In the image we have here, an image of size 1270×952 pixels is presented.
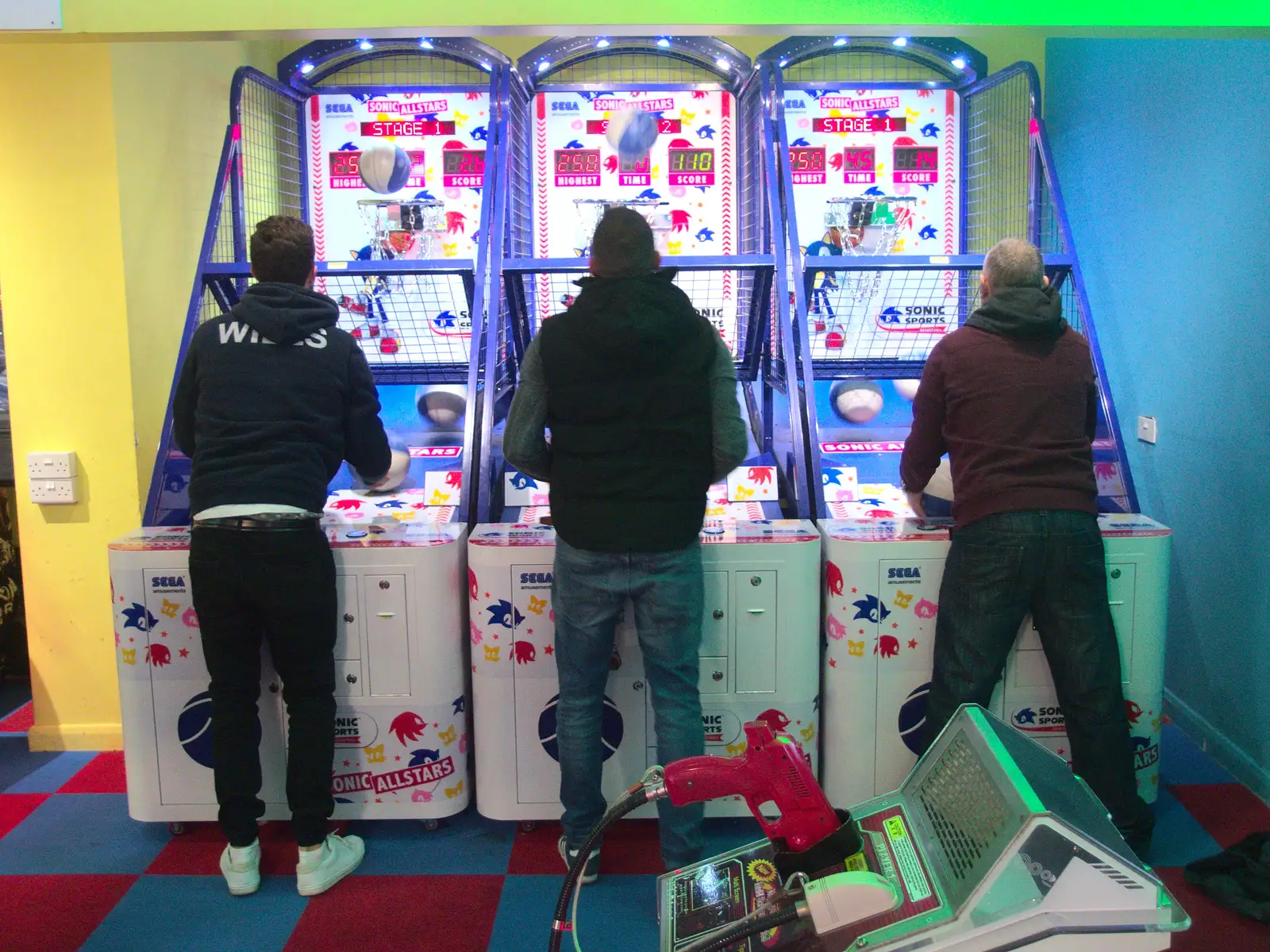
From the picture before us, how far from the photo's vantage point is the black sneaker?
8.54 feet

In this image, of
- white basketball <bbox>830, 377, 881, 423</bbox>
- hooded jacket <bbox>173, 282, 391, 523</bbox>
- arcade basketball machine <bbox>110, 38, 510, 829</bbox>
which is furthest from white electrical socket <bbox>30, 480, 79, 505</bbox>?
white basketball <bbox>830, 377, 881, 423</bbox>

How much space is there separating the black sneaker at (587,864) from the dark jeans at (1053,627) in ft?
3.13

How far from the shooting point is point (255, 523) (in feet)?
7.94

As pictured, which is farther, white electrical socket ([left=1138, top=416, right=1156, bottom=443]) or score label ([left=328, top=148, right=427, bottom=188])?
white electrical socket ([left=1138, top=416, right=1156, bottom=443])

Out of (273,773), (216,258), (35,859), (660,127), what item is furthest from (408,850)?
(660,127)

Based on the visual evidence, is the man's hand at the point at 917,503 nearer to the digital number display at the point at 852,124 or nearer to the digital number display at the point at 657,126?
the digital number display at the point at 852,124

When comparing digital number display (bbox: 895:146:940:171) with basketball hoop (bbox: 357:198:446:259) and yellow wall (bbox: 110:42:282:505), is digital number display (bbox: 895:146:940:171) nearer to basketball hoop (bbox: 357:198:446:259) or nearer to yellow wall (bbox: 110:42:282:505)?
basketball hoop (bbox: 357:198:446:259)

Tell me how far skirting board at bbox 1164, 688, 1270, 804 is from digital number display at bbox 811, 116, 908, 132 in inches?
89.1

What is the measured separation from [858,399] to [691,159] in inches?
40.5

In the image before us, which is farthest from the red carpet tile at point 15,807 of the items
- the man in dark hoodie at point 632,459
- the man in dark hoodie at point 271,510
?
the man in dark hoodie at point 632,459

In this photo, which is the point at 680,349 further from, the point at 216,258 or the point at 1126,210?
the point at 1126,210

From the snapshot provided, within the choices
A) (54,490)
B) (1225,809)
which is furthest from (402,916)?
(1225,809)

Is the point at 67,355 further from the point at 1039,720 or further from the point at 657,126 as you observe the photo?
the point at 1039,720

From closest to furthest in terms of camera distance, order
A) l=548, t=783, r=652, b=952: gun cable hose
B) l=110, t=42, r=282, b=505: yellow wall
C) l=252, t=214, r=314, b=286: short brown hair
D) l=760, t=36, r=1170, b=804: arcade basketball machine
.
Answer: l=548, t=783, r=652, b=952: gun cable hose
l=252, t=214, r=314, b=286: short brown hair
l=760, t=36, r=1170, b=804: arcade basketball machine
l=110, t=42, r=282, b=505: yellow wall
